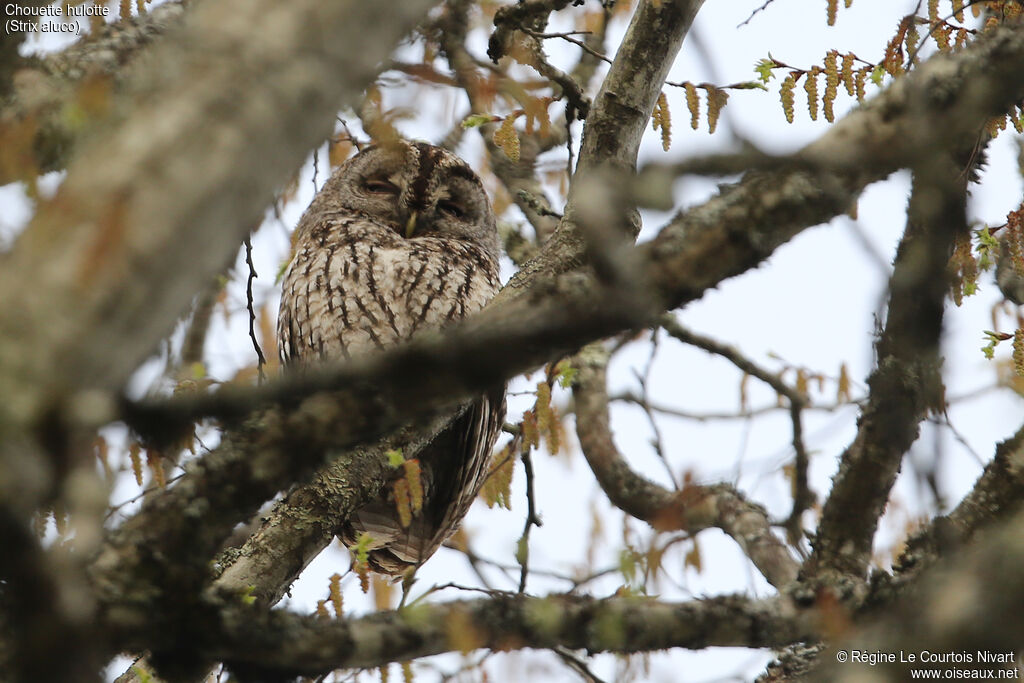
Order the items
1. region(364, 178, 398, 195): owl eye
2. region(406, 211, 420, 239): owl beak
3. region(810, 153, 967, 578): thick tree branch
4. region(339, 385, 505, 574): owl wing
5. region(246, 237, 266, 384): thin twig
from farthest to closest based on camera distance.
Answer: region(364, 178, 398, 195): owl eye
region(406, 211, 420, 239): owl beak
region(339, 385, 505, 574): owl wing
region(246, 237, 266, 384): thin twig
region(810, 153, 967, 578): thick tree branch

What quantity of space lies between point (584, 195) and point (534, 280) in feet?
5.26

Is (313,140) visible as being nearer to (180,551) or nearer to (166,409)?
(166,409)

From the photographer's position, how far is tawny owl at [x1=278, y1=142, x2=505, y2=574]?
4.46 metres

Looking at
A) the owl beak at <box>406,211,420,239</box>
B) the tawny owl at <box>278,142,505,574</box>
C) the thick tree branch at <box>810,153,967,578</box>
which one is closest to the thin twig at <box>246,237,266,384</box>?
the tawny owl at <box>278,142,505,574</box>

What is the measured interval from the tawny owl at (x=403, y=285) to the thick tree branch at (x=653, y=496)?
2.30 feet

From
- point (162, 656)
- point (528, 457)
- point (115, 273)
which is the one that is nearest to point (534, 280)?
point (528, 457)

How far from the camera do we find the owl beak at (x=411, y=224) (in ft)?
16.9

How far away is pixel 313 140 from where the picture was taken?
1597 mm

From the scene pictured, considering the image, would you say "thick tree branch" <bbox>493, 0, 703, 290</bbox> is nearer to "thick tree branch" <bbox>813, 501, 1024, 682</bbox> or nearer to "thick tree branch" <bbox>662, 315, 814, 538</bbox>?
"thick tree branch" <bbox>813, 501, 1024, 682</bbox>

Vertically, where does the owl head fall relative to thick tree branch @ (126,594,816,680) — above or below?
above

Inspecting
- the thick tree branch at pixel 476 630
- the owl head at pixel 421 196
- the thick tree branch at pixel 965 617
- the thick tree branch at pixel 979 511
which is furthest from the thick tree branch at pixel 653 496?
the thick tree branch at pixel 965 617

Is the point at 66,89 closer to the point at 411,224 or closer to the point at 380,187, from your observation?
the point at 411,224

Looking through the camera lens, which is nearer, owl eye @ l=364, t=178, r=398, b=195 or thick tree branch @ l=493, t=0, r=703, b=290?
thick tree branch @ l=493, t=0, r=703, b=290

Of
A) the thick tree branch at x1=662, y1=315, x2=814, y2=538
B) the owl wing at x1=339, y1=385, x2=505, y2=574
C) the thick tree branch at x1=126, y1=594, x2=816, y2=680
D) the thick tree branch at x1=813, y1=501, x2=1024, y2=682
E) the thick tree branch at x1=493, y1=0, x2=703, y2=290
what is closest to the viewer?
the thick tree branch at x1=813, y1=501, x2=1024, y2=682
